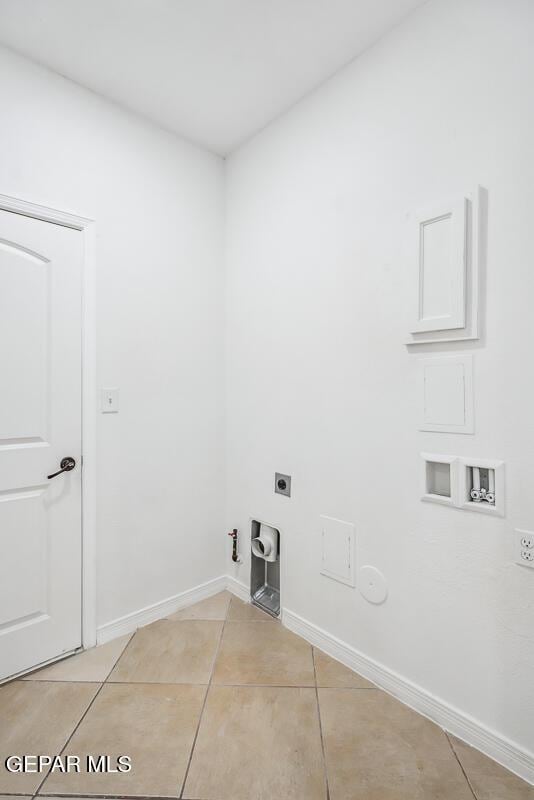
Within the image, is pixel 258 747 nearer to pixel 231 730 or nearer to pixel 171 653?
pixel 231 730

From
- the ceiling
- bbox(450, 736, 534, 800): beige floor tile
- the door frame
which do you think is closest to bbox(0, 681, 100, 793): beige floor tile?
the door frame

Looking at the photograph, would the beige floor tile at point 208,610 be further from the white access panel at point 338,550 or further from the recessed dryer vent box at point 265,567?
the white access panel at point 338,550

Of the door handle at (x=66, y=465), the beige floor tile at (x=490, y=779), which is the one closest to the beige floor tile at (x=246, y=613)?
the beige floor tile at (x=490, y=779)

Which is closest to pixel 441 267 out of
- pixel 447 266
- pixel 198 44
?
pixel 447 266

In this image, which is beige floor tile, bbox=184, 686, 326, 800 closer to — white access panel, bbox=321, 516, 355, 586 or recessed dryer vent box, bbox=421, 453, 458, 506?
white access panel, bbox=321, 516, 355, 586

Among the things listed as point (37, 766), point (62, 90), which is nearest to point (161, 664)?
point (37, 766)

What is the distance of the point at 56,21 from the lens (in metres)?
1.59

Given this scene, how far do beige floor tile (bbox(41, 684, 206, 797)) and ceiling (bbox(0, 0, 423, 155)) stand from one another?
8.84 ft

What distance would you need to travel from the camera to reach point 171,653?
1923 millimetres

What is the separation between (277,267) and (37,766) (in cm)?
225

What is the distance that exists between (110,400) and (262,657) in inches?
56.2

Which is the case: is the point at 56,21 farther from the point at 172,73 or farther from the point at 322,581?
the point at 322,581

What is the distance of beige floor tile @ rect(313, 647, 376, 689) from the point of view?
5.59 feet

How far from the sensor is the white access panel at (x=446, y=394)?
4.64ft
